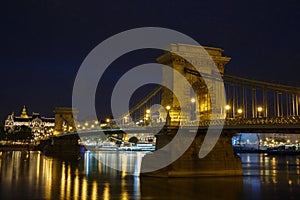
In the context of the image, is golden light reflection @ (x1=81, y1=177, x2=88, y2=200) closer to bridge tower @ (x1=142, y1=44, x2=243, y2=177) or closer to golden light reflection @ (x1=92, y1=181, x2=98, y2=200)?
golden light reflection @ (x1=92, y1=181, x2=98, y2=200)

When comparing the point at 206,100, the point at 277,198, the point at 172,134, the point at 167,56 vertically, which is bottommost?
the point at 277,198

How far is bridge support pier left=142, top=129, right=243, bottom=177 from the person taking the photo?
31172mm

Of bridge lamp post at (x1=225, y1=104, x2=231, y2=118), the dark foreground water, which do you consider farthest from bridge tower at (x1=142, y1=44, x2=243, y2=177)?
the dark foreground water

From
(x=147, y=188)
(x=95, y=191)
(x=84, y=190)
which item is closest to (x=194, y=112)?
(x=147, y=188)

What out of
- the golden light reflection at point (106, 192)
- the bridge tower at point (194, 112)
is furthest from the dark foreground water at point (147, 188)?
the bridge tower at point (194, 112)

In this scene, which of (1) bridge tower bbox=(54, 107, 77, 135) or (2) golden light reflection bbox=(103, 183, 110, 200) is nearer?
(2) golden light reflection bbox=(103, 183, 110, 200)

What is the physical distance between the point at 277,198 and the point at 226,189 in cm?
362

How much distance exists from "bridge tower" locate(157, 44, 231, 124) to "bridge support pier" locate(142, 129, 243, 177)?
2.18 m

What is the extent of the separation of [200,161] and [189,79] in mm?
6930

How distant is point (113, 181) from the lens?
31.3 m

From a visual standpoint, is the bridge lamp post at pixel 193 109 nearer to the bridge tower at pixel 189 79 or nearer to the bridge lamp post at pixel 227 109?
the bridge tower at pixel 189 79

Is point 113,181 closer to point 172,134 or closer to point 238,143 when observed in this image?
point 172,134

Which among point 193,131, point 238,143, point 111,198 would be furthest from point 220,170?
point 238,143

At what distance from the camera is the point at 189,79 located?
34.0m
